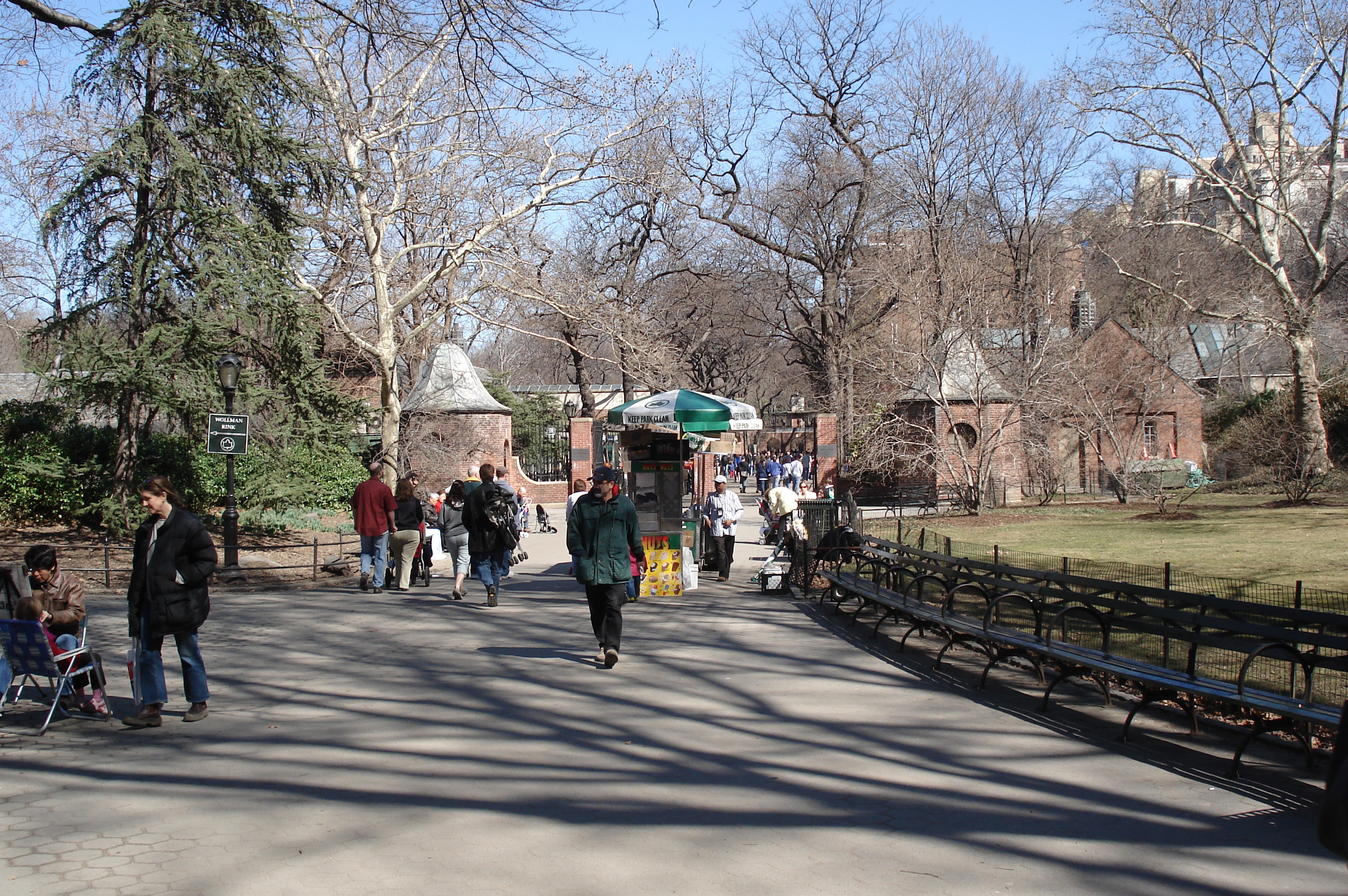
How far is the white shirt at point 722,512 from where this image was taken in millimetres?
15383

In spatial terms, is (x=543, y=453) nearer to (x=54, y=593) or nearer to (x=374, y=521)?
(x=374, y=521)

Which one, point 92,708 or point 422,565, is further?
point 422,565

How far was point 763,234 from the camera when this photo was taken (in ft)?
132

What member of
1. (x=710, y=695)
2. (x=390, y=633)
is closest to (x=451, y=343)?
(x=390, y=633)

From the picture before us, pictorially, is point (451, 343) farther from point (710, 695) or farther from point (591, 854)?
point (591, 854)

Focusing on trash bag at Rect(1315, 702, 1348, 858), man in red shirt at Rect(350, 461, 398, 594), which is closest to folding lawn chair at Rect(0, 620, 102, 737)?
man in red shirt at Rect(350, 461, 398, 594)

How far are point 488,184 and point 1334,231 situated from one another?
113 feet

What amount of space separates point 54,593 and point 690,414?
884 cm

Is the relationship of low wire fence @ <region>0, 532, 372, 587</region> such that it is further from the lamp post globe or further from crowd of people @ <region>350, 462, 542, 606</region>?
the lamp post globe

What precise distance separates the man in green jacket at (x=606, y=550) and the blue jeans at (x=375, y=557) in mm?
6062

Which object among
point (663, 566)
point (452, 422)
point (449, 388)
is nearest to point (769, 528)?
point (663, 566)

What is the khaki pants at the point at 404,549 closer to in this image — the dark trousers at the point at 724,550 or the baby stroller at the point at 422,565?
the baby stroller at the point at 422,565

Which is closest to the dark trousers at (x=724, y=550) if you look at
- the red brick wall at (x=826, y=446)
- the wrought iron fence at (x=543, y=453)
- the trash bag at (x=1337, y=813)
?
the trash bag at (x=1337, y=813)

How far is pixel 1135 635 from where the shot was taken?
418 inches
